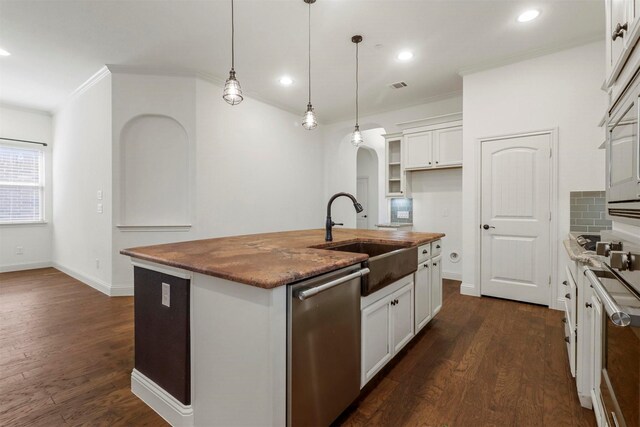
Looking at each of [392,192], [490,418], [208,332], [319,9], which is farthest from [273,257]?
[392,192]

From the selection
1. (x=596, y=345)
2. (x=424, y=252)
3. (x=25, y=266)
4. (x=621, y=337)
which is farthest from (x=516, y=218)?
(x=25, y=266)

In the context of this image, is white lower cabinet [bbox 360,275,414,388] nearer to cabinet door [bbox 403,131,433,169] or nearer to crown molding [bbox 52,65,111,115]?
cabinet door [bbox 403,131,433,169]

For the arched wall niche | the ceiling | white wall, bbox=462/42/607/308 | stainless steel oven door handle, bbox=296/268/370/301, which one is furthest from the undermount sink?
the arched wall niche

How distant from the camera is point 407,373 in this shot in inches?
80.6

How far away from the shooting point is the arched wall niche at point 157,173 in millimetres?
3850

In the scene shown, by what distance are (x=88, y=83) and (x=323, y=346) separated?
4.96m

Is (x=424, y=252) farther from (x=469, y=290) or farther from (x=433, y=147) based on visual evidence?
(x=433, y=147)

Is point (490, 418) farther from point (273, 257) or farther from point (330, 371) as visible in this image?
point (273, 257)

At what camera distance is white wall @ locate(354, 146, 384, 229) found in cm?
788

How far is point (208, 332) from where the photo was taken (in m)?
1.38

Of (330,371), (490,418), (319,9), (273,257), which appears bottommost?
(490,418)

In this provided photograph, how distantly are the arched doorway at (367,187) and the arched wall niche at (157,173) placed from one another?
16.1 ft

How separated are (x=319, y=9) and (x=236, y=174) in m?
2.52

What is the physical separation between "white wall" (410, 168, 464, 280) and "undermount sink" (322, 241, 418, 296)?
2568 millimetres
